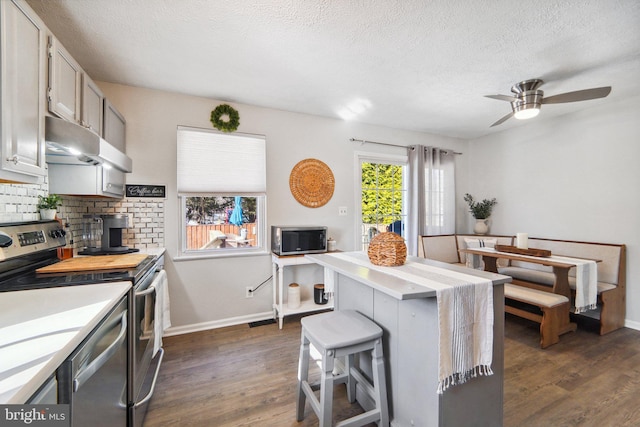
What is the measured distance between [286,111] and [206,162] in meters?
1.13

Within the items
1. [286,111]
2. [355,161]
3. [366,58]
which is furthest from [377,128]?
[366,58]

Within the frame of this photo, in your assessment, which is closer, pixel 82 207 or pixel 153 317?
pixel 153 317

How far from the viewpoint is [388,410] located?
1.52 metres

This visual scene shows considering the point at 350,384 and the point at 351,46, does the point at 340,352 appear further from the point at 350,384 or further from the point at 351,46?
the point at 351,46

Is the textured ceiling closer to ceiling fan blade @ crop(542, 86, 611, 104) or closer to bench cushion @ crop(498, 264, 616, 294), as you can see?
ceiling fan blade @ crop(542, 86, 611, 104)

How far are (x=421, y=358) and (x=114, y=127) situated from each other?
2.86 meters

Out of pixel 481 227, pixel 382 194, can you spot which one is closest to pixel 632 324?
pixel 481 227

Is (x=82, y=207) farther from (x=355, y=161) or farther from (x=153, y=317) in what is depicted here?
(x=355, y=161)

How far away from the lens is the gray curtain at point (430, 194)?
401 cm

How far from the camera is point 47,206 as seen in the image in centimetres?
181

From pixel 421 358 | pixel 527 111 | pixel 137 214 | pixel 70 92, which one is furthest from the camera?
pixel 137 214

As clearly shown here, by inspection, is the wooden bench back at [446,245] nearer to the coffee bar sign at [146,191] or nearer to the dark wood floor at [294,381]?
the dark wood floor at [294,381]

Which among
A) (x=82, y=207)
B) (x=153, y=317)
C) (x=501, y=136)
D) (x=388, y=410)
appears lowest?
(x=388, y=410)

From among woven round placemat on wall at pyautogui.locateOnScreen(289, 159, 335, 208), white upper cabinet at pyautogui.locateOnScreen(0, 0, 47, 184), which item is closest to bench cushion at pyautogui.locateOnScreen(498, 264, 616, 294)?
woven round placemat on wall at pyautogui.locateOnScreen(289, 159, 335, 208)
